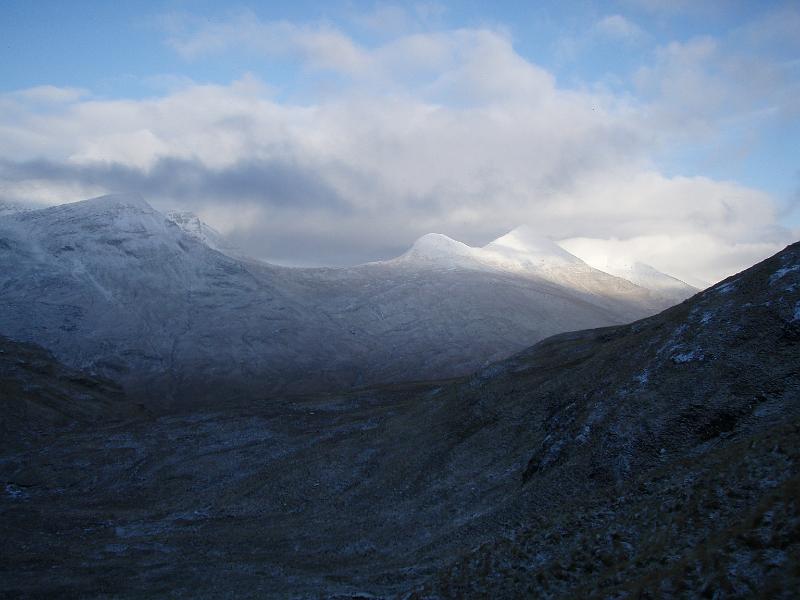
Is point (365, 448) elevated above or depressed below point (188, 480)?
above

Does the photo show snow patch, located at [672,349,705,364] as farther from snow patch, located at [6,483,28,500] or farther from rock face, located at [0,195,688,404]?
rock face, located at [0,195,688,404]

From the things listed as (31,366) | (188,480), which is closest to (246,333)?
(31,366)

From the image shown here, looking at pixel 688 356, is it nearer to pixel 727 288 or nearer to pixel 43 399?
pixel 727 288

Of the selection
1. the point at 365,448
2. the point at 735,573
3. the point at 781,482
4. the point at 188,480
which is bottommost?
the point at 188,480

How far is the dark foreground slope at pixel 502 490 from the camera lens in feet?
63.4

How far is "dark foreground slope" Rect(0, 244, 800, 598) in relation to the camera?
19.3 metres

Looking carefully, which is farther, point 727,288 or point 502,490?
point 727,288

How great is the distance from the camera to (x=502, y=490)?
128 ft

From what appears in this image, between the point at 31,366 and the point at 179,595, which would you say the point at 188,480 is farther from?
the point at 31,366

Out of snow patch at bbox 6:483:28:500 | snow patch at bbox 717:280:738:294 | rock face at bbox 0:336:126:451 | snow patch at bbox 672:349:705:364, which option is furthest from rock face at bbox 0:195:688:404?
snow patch at bbox 672:349:705:364

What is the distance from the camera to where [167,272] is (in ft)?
620

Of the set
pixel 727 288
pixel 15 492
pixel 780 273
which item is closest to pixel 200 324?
pixel 15 492

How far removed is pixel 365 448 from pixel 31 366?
84.1m

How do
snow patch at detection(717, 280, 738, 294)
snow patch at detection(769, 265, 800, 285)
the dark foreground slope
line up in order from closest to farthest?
the dark foreground slope, snow patch at detection(769, 265, 800, 285), snow patch at detection(717, 280, 738, 294)
